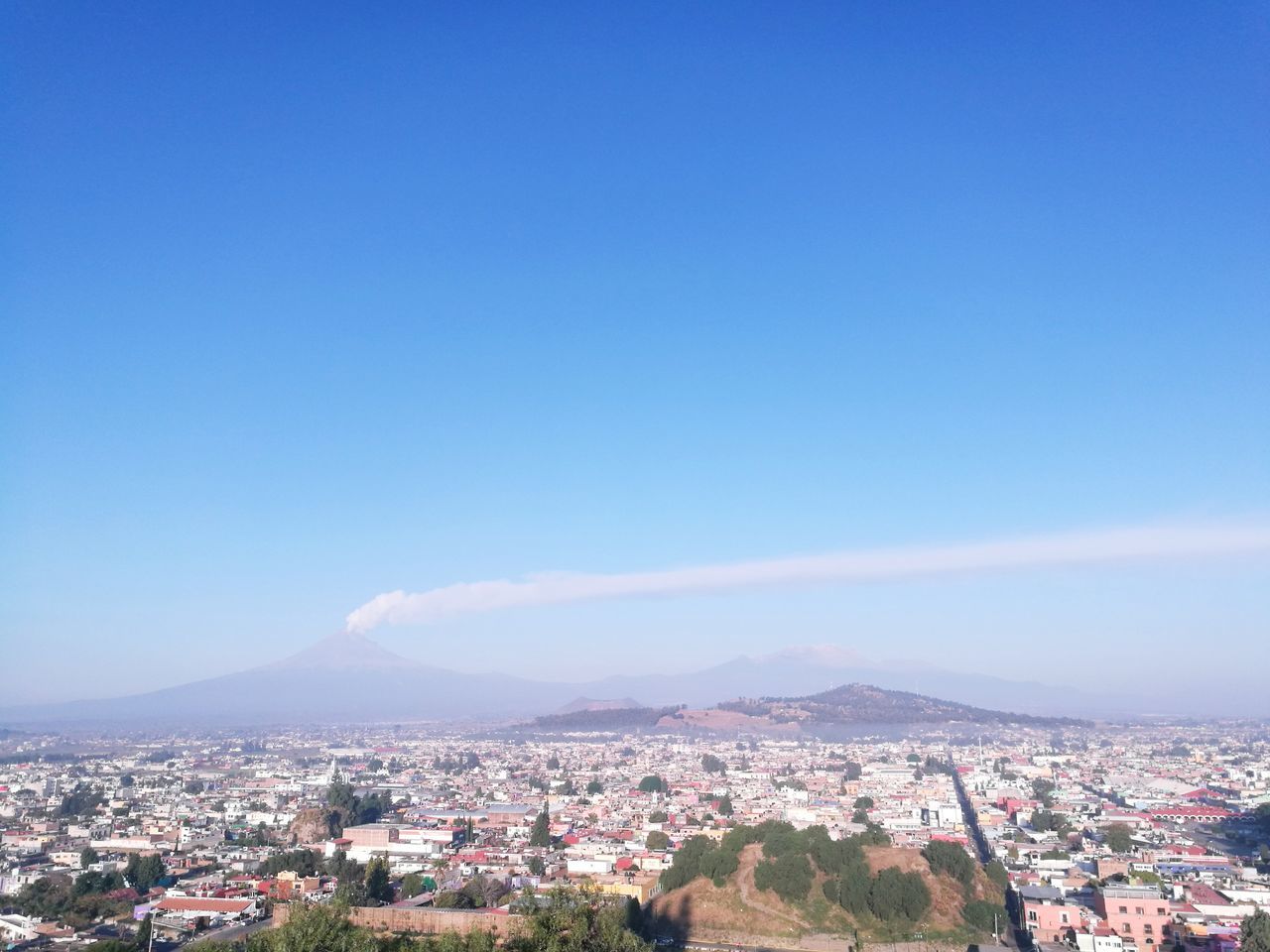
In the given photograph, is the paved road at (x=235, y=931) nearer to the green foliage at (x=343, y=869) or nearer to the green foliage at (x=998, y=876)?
the green foliage at (x=343, y=869)

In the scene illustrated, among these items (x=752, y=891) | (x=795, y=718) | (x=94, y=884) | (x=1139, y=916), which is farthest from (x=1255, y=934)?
(x=795, y=718)

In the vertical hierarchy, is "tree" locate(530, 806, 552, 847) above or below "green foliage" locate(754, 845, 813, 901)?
below

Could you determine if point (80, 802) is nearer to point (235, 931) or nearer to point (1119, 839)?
point (235, 931)

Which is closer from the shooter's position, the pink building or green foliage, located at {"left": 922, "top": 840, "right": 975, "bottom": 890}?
the pink building

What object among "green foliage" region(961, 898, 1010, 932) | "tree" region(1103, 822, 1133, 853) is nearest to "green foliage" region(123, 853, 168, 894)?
"green foliage" region(961, 898, 1010, 932)

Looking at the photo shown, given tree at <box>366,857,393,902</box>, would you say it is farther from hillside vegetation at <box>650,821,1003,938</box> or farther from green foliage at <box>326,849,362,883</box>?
hillside vegetation at <box>650,821,1003,938</box>

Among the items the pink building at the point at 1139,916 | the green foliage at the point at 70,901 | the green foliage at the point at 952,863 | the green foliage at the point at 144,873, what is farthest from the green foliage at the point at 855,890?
the green foliage at the point at 144,873
